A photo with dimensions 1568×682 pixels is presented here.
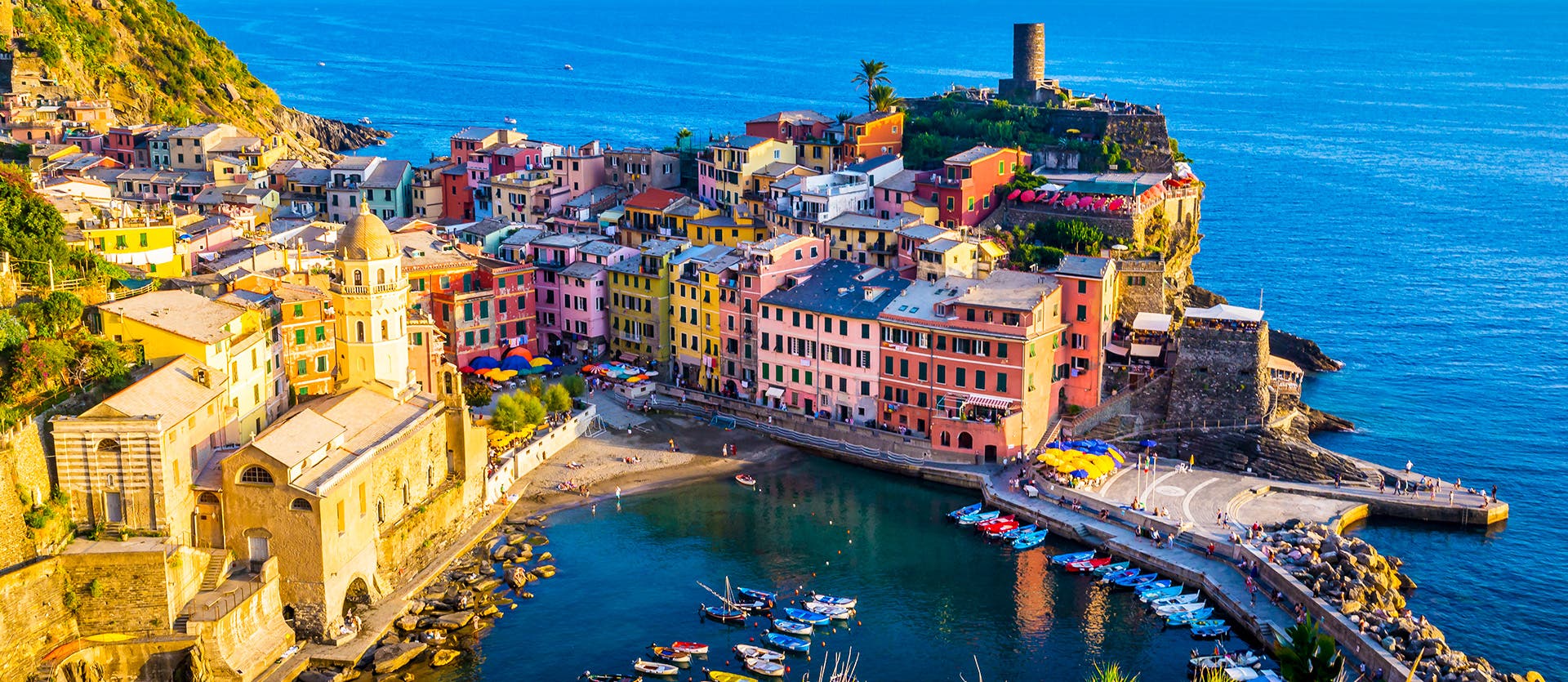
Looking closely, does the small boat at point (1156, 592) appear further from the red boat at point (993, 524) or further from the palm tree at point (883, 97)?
the palm tree at point (883, 97)

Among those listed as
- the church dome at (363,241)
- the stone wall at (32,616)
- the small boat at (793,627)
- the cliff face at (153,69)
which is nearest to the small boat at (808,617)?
the small boat at (793,627)

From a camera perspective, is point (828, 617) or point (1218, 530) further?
point (1218, 530)

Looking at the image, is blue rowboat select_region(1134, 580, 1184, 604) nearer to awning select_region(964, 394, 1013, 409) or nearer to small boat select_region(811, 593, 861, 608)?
small boat select_region(811, 593, 861, 608)

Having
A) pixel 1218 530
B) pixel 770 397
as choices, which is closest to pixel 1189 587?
pixel 1218 530

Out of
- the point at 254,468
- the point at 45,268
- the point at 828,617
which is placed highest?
the point at 45,268

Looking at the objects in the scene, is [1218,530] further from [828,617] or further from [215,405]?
[215,405]

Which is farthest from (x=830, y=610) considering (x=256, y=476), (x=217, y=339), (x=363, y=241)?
(x=217, y=339)

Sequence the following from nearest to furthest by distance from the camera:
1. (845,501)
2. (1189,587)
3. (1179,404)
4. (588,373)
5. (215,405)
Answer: (215,405) < (1189,587) < (845,501) < (1179,404) < (588,373)

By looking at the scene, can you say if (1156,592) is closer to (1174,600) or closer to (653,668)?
(1174,600)
